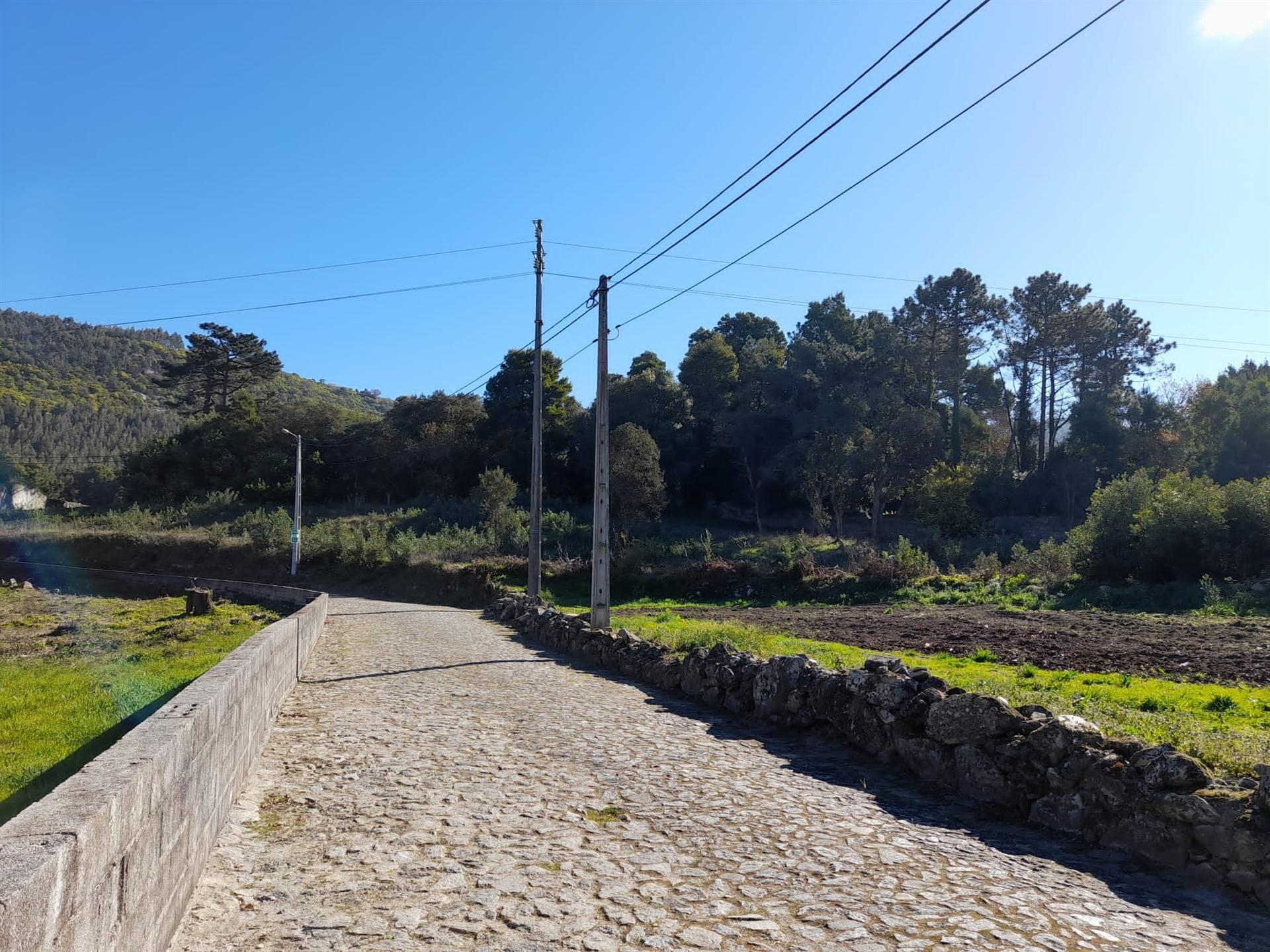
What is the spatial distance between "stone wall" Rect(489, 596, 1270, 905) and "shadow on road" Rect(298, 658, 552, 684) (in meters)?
5.39

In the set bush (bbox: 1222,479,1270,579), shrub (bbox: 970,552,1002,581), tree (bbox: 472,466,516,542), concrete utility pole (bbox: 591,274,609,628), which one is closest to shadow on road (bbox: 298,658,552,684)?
concrete utility pole (bbox: 591,274,609,628)

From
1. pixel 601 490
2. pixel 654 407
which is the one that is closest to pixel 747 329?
pixel 654 407

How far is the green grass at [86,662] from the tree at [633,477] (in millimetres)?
21656

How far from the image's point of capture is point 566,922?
4250 millimetres

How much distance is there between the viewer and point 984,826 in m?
5.98

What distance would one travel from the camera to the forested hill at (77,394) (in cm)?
7562

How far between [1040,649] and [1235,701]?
5.79m

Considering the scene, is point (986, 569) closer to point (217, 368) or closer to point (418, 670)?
point (418, 670)

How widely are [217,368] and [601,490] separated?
7174 cm

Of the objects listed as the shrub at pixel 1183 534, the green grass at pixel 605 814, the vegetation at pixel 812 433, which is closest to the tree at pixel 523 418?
the vegetation at pixel 812 433

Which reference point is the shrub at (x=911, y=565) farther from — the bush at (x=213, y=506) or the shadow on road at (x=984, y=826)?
the bush at (x=213, y=506)

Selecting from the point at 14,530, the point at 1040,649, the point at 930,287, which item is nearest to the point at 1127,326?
the point at 930,287

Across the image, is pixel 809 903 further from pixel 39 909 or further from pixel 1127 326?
pixel 1127 326

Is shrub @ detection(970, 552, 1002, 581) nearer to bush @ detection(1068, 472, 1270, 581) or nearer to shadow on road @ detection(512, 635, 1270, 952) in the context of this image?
bush @ detection(1068, 472, 1270, 581)
